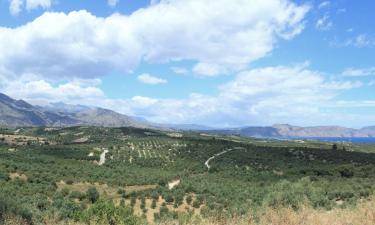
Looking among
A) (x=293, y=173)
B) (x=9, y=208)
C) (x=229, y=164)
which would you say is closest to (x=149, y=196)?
(x=9, y=208)

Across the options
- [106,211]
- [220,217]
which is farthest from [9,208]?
[220,217]

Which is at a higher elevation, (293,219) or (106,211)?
(293,219)

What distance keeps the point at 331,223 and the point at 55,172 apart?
177 ft

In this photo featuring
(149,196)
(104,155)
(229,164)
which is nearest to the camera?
(149,196)

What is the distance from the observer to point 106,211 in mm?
18891

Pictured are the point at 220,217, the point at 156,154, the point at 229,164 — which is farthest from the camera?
the point at 156,154

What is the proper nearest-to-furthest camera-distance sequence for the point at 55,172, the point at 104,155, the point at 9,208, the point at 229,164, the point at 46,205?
the point at 9,208 → the point at 46,205 → the point at 55,172 → the point at 229,164 → the point at 104,155

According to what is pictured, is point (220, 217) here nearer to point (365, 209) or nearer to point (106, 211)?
point (365, 209)

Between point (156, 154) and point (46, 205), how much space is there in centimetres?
8143

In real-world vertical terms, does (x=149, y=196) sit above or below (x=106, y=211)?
below

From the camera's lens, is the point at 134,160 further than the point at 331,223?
Yes

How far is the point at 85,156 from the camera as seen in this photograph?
97188mm

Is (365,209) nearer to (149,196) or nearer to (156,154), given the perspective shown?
(149,196)

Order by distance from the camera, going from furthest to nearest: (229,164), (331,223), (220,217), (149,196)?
(229,164) < (149,196) < (220,217) < (331,223)
